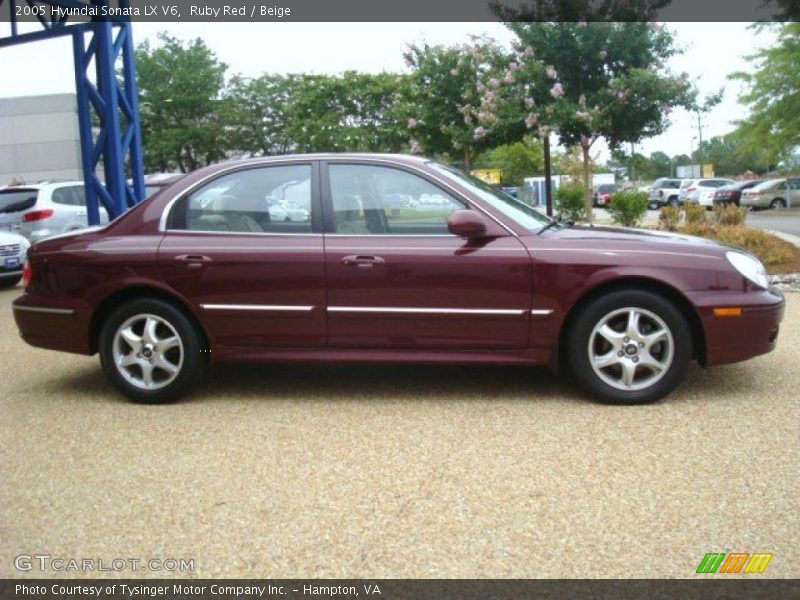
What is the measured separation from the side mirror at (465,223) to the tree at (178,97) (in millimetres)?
34495

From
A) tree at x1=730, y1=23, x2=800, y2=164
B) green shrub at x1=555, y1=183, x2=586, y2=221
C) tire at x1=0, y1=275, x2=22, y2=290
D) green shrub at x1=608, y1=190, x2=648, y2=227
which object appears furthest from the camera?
tree at x1=730, y1=23, x2=800, y2=164

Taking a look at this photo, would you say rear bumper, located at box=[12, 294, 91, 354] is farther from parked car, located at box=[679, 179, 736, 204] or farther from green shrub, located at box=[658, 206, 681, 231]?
parked car, located at box=[679, 179, 736, 204]

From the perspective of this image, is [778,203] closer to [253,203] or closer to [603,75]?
[603,75]

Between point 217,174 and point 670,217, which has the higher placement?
point 217,174

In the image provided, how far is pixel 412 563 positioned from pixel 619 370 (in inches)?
90.1

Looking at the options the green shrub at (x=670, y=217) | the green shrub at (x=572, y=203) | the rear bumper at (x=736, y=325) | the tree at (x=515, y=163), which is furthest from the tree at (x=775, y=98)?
the rear bumper at (x=736, y=325)

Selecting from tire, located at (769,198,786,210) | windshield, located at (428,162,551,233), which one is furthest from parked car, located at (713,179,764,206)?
windshield, located at (428,162,551,233)

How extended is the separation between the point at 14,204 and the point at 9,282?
208 cm

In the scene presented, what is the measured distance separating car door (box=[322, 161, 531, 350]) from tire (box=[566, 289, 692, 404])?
372 millimetres

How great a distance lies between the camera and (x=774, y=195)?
33.9 m

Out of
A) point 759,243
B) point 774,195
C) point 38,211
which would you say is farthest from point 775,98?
point 38,211

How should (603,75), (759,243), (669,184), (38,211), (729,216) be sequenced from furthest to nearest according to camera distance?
1. (669,184)
2. (603,75)
3. (38,211)
4. (729,216)
5. (759,243)

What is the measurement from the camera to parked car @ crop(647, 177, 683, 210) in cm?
4216

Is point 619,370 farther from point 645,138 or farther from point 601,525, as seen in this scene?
point 645,138
